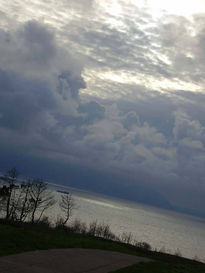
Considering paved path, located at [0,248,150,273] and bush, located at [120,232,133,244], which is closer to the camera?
paved path, located at [0,248,150,273]

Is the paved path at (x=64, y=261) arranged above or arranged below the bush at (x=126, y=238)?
above

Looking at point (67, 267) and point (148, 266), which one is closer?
point (67, 267)

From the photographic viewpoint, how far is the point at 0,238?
26.5 meters

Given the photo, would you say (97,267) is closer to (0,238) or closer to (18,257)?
(18,257)

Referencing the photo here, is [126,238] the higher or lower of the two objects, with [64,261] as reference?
lower

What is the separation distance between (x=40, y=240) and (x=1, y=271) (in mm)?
12387

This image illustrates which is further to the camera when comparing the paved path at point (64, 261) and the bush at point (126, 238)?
the bush at point (126, 238)

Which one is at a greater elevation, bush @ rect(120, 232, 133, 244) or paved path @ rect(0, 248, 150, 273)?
paved path @ rect(0, 248, 150, 273)

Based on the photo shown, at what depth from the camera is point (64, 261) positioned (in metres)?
24.3

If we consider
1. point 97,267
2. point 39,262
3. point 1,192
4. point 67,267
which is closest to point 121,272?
point 97,267

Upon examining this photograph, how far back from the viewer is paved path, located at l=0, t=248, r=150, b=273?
64.9 feet

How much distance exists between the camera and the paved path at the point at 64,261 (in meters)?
19.8

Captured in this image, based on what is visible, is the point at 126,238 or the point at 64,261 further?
the point at 126,238

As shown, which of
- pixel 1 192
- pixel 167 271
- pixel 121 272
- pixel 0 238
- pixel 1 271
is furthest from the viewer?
pixel 1 192
